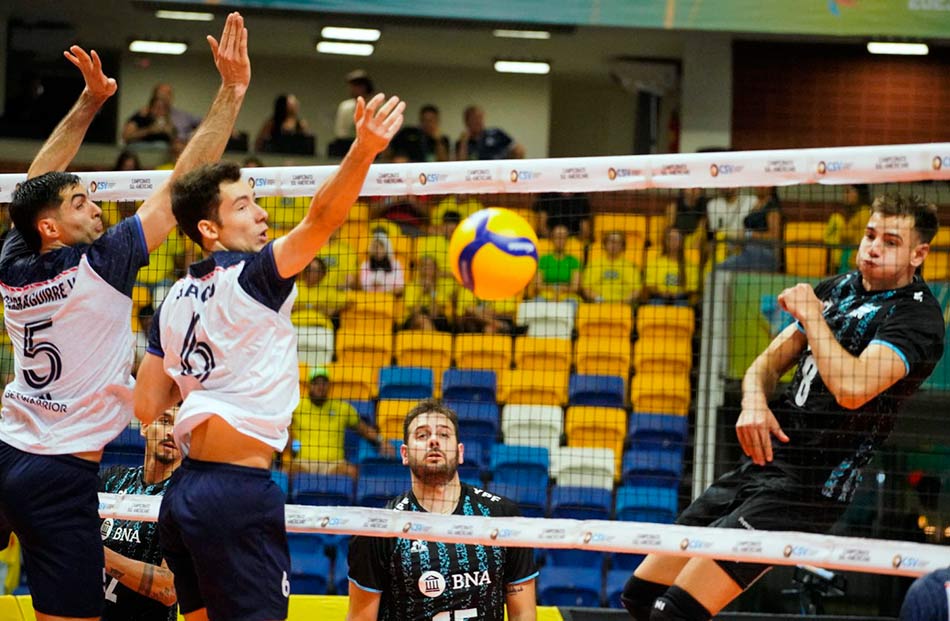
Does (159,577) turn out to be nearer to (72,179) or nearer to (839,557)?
(72,179)

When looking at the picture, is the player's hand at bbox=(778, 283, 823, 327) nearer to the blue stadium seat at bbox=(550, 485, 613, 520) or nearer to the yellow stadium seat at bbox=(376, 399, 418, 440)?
the blue stadium seat at bbox=(550, 485, 613, 520)

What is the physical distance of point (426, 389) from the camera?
11.3 meters

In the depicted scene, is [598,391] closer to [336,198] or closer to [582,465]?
[582,465]

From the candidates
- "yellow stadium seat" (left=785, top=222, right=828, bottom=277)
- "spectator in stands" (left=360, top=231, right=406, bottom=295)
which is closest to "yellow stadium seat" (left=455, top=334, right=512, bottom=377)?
"spectator in stands" (left=360, top=231, right=406, bottom=295)

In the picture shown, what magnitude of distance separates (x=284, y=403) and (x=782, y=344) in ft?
8.14

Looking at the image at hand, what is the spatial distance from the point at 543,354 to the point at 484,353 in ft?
1.92

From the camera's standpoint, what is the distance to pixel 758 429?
5621 millimetres

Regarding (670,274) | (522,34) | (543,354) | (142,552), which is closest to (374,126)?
(142,552)

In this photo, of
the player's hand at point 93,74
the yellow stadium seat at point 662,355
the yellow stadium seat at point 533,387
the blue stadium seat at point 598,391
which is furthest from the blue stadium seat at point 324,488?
the player's hand at point 93,74

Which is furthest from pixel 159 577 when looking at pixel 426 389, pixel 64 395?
pixel 426 389

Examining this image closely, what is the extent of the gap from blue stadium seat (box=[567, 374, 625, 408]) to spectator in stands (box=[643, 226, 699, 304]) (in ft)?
3.96

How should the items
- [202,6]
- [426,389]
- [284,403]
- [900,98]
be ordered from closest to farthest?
[284,403] → [426,389] → [202,6] → [900,98]

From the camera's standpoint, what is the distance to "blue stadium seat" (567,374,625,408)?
11.6 metres

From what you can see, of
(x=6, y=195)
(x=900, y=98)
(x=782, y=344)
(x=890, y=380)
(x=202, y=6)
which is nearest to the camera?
(x=890, y=380)
